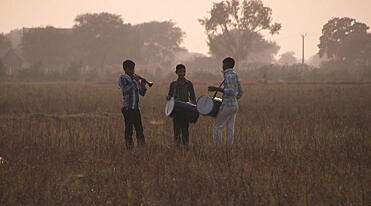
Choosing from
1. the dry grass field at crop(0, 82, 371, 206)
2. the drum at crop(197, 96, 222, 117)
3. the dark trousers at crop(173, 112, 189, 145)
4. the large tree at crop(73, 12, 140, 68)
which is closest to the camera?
the dry grass field at crop(0, 82, 371, 206)

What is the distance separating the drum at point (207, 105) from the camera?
637 cm

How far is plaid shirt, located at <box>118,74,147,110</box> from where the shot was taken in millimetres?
6484

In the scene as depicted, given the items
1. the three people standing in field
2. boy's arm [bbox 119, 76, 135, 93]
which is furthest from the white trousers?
boy's arm [bbox 119, 76, 135, 93]

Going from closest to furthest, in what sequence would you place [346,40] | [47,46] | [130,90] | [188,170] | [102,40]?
[188,170] < [130,90] < [346,40] < [47,46] < [102,40]

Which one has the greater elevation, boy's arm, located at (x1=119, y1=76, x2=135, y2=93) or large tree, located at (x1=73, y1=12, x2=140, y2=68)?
large tree, located at (x1=73, y1=12, x2=140, y2=68)

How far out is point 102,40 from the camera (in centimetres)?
6588

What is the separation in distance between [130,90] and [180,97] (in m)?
0.91

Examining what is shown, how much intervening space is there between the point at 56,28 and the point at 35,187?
68980mm

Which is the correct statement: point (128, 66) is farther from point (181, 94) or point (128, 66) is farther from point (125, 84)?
point (181, 94)

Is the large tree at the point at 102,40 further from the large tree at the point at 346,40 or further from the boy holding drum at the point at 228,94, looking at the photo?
the boy holding drum at the point at 228,94

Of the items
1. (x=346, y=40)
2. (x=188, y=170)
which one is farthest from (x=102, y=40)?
(x=188, y=170)

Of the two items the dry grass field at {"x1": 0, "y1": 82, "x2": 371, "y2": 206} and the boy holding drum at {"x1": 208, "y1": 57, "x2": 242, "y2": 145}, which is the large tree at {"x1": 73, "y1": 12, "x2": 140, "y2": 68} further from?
the boy holding drum at {"x1": 208, "y1": 57, "x2": 242, "y2": 145}

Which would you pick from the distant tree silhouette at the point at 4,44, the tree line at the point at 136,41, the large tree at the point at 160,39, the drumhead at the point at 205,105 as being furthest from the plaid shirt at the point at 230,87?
the large tree at the point at 160,39

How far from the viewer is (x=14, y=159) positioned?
6.10 m
